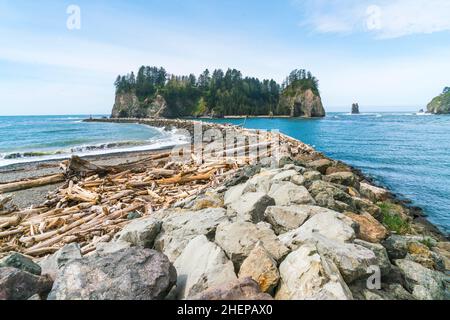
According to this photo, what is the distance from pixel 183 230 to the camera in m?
5.20

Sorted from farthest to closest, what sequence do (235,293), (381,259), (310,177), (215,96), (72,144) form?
(215,96) → (72,144) → (310,177) → (381,259) → (235,293)

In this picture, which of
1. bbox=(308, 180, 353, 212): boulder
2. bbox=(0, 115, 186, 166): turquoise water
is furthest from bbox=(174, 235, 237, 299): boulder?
bbox=(0, 115, 186, 166): turquoise water

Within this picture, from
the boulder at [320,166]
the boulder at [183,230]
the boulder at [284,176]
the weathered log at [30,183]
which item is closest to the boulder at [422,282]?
the boulder at [183,230]

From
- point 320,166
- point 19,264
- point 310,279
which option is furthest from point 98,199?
point 320,166

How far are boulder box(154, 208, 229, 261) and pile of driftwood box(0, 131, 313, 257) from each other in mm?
1911

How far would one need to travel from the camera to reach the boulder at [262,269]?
349cm

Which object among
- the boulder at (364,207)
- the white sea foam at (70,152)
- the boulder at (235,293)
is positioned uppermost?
the boulder at (235,293)

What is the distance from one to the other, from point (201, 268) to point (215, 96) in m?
174

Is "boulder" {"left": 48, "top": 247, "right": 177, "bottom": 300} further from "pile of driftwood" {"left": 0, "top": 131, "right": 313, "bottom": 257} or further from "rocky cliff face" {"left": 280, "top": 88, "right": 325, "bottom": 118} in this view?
"rocky cliff face" {"left": 280, "top": 88, "right": 325, "bottom": 118}

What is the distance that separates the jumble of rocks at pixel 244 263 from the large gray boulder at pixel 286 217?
19 millimetres

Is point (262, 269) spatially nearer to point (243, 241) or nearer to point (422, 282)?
point (243, 241)

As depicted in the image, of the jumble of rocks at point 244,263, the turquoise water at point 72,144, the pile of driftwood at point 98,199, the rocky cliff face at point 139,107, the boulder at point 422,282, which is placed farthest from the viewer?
the rocky cliff face at point 139,107

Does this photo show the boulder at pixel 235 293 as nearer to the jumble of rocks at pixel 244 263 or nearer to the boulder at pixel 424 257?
the jumble of rocks at pixel 244 263

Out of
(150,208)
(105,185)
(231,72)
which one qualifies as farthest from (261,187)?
(231,72)
